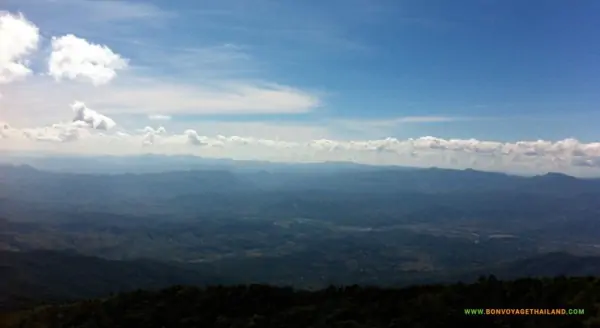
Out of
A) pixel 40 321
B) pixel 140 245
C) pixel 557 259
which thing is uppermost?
pixel 40 321

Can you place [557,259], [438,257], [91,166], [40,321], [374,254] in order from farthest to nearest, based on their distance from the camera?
[91,166]
[374,254]
[438,257]
[557,259]
[40,321]

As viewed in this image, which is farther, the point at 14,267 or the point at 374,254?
the point at 374,254

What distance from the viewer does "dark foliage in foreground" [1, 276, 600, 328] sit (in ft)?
36.0

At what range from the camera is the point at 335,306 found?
41.4 ft

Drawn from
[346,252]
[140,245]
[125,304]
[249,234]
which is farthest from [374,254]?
[125,304]

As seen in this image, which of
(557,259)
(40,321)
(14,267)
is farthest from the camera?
(14,267)

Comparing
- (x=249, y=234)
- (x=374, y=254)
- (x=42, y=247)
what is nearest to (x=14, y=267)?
(x=42, y=247)

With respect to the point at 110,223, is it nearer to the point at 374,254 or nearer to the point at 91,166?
the point at 91,166

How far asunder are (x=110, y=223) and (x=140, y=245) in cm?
1303

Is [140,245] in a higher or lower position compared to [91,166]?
lower

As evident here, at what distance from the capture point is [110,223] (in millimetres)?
131250

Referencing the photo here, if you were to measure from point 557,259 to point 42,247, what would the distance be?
291 ft

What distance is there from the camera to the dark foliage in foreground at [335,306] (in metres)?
11.0

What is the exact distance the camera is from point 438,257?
103 metres
